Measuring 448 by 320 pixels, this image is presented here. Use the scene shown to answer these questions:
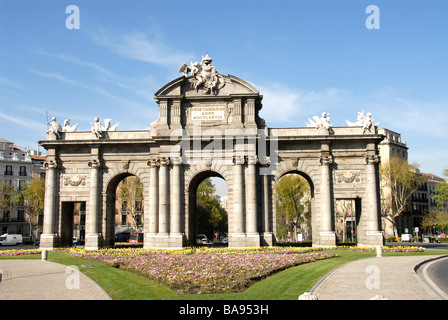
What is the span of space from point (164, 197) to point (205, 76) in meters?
12.2

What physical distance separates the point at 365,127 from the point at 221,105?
46.3 ft

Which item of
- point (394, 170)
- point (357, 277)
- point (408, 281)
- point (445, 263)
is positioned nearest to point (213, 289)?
point (357, 277)

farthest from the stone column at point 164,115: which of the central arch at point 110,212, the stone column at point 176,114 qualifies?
the central arch at point 110,212

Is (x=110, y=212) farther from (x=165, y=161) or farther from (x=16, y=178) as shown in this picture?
(x=16, y=178)

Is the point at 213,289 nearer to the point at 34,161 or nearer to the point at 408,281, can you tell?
the point at 408,281

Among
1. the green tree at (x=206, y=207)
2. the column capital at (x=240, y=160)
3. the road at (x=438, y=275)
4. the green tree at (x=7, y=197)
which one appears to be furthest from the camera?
the green tree at (x=206, y=207)

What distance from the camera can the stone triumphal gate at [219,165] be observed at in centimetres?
3994

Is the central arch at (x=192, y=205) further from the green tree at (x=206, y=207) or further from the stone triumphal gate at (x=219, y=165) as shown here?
the green tree at (x=206, y=207)

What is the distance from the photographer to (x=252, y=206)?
3916 centimetres

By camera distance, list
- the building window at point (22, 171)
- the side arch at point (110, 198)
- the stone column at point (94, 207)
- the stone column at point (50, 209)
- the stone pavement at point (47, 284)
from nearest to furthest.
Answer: the stone pavement at point (47, 284)
the stone column at point (94, 207)
the stone column at point (50, 209)
the side arch at point (110, 198)
the building window at point (22, 171)

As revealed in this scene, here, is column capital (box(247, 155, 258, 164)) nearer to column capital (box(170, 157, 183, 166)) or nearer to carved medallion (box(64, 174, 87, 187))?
column capital (box(170, 157, 183, 166))

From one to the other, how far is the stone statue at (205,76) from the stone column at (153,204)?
27.9ft

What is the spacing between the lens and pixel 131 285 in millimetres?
19969

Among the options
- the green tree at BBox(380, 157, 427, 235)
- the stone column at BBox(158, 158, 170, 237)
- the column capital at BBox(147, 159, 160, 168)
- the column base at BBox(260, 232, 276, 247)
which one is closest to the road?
the column base at BBox(260, 232, 276, 247)
